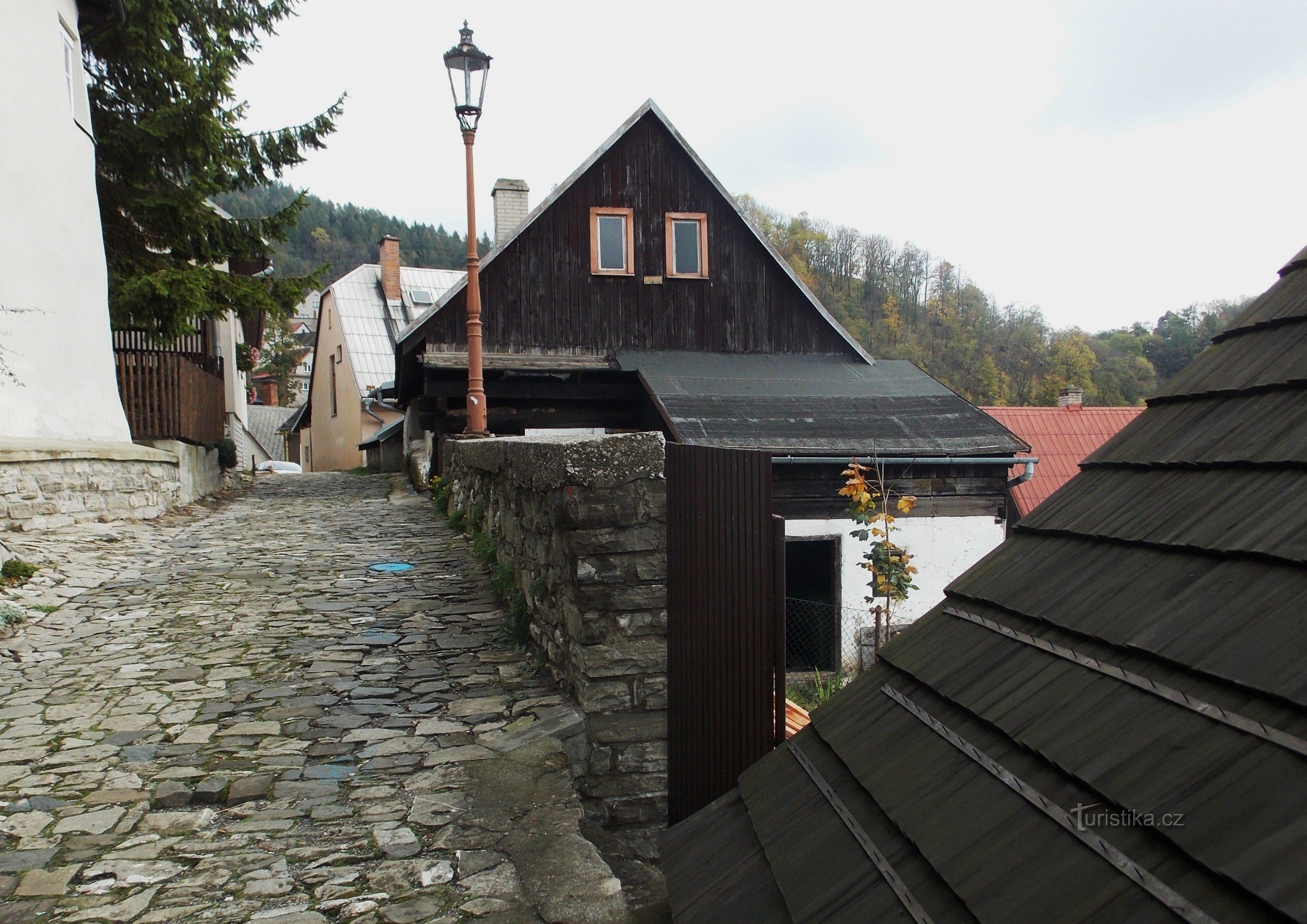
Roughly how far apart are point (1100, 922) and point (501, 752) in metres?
3.26

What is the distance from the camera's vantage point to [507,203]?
17531 mm

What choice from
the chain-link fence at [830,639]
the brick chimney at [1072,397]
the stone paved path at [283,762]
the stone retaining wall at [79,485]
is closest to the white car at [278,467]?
the stone retaining wall at [79,485]

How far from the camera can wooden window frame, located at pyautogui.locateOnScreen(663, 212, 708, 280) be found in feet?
48.5

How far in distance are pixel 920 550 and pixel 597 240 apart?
6.75 meters

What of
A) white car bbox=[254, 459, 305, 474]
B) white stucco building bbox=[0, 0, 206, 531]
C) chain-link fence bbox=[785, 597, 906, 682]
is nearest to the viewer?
white stucco building bbox=[0, 0, 206, 531]

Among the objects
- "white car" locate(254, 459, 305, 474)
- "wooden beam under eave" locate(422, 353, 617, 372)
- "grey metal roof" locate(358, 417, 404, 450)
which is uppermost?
"wooden beam under eave" locate(422, 353, 617, 372)

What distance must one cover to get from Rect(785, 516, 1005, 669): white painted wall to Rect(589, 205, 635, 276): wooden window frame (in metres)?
5.06

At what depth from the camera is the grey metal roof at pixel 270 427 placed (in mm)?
48125

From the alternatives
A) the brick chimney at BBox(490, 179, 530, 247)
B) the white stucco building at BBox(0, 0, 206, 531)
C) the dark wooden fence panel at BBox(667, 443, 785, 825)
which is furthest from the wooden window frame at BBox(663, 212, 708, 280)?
the dark wooden fence panel at BBox(667, 443, 785, 825)

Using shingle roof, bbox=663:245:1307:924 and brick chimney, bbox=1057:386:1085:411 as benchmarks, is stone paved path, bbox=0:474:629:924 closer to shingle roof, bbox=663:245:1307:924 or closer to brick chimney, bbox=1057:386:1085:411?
shingle roof, bbox=663:245:1307:924

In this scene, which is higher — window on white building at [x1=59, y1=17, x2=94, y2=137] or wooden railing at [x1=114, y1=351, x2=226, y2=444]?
window on white building at [x1=59, y1=17, x2=94, y2=137]

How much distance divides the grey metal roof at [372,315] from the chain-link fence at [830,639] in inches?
669

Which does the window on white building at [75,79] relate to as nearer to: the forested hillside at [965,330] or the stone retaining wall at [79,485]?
the stone retaining wall at [79,485]

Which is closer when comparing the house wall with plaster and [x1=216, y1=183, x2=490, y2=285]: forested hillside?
the house wall with plaster
